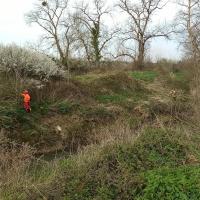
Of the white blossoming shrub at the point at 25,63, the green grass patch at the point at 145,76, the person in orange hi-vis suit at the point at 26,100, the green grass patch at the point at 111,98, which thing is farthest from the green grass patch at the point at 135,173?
the green grass patch at the point at 145,76

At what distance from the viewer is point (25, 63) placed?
22.5 metres

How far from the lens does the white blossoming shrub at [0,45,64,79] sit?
21930 millimetres

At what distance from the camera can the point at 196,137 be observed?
13.1 metres

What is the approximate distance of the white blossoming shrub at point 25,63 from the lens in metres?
21.9

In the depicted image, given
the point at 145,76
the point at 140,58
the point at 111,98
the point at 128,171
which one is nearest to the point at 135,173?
the point at 128,171

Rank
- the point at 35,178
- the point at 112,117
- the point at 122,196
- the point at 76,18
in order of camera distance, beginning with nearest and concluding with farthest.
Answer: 1. the point at 122,196
2. the point at 35,178
3. the point at 112,117
4. the point at 76,18

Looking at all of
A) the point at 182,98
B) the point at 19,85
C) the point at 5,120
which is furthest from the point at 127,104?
the point at 5,120

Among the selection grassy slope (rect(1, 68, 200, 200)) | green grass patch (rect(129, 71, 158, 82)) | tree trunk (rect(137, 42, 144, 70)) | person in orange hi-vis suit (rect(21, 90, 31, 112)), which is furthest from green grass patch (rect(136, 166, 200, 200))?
Answer: tree trunk (rect(137, 42, 144, 70))

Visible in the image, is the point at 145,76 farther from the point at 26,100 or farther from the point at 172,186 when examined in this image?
the point at 172,186

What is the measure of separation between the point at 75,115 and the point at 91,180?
11.8 meters

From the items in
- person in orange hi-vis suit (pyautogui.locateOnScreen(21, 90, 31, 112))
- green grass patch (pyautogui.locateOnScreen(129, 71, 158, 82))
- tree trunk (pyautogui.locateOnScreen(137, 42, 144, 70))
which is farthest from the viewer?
tree trunk (pyautogui.locateOnScreen(137, 42, 144, 70))

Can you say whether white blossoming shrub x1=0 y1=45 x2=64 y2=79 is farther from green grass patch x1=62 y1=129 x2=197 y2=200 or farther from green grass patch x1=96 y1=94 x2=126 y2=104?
green grass patch x1=62 y1=129 x2=197 y2=200

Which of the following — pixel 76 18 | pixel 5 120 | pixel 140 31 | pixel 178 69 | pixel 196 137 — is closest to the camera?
pixel 196 137

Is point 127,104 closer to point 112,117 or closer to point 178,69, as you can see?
point 112,117
